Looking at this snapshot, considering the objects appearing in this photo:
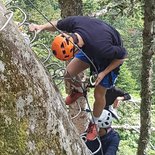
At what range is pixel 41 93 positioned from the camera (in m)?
2.48

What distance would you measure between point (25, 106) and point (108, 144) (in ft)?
9.74

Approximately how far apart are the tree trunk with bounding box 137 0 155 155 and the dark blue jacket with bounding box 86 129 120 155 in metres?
0.85

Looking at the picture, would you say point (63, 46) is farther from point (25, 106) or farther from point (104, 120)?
point (104, 120)

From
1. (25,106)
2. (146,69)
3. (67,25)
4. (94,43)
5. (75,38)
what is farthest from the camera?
(146,69)

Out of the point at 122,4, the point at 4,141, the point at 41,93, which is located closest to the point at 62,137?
the point at 41,93

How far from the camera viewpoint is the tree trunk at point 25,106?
2.15 metres

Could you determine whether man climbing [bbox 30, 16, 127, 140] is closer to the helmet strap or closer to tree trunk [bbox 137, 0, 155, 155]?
the helmet strap

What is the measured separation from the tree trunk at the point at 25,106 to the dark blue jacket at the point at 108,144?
7.19 feet

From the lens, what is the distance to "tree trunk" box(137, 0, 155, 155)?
5.05m

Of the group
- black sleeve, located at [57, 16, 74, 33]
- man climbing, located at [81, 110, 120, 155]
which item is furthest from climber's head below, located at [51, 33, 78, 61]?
man climbing, located at [81, 110, 120, 155]

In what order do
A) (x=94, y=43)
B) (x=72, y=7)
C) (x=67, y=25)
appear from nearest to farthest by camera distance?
(x=94, y=43), (x=67, y=25), (x=72, y=7)

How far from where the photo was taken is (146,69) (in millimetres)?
5500

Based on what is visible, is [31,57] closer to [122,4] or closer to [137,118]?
[122,4]

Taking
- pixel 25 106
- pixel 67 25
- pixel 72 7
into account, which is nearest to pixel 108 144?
pixel 67 25
